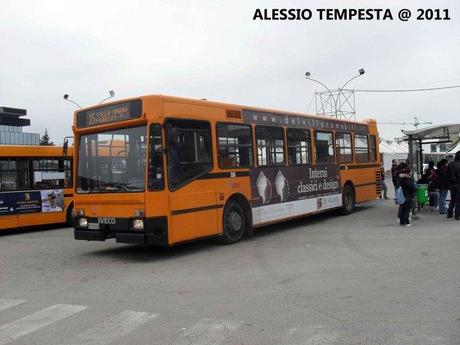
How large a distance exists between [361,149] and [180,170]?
9.26 meters

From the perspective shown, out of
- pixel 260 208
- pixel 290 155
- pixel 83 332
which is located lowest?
pixel 83 332

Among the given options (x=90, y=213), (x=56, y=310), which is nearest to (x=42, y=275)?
(x=90, y=213)

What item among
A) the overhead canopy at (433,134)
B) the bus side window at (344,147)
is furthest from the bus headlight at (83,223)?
the overhead canopy at (433,134)

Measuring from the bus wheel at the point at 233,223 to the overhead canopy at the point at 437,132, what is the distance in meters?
7.76

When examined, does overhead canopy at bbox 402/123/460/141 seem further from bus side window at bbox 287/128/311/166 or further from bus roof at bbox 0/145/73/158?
bus roof at bbox 0/145/73/158

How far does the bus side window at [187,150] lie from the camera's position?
9.65 meters

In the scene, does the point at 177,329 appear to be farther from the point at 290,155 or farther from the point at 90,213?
the point at 290,155

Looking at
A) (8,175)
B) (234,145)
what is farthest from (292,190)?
(8,175)

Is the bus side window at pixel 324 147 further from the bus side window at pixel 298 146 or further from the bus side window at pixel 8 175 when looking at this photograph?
the bus side window at pixel 8 175

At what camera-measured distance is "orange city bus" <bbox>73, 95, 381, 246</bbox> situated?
9477 mm

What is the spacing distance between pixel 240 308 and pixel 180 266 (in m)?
3.06

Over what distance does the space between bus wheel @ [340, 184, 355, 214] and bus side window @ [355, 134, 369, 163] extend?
3.53ft

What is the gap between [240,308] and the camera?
20.1 feet

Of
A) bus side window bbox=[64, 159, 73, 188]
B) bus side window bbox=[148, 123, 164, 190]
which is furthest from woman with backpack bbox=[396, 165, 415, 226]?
bus side window bbox=[64, 159, 73, 188]
